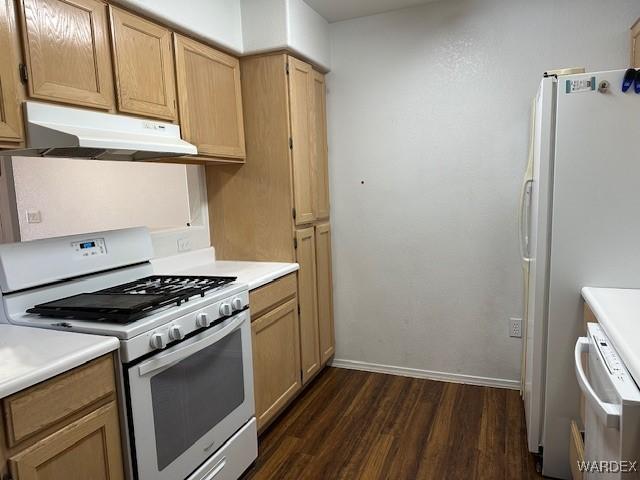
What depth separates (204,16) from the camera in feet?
7.14

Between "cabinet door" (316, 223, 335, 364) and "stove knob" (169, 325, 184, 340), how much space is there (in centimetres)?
143

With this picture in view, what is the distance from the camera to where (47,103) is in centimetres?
151

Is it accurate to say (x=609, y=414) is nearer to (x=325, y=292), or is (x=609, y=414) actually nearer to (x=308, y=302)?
(x=308, y=302)

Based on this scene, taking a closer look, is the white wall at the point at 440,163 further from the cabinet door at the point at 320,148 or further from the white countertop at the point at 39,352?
the white countertop at the point at 39,352

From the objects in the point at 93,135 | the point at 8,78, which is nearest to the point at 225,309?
the point at 93,135

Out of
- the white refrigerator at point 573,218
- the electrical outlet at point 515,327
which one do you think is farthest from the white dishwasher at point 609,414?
the electrical outlet at point 515,327

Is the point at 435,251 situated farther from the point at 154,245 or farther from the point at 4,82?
the point at 4,82

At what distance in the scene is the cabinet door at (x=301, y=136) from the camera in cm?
255

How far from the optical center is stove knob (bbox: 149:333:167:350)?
144 cm

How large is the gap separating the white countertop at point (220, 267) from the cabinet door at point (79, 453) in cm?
90

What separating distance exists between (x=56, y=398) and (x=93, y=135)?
906 mm

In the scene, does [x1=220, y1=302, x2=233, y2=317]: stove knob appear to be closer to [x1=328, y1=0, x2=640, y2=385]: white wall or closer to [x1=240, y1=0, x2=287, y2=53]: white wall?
[x1=328, y1=0, x2=640, y2=385]: white wall

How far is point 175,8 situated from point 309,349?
203 centimetres

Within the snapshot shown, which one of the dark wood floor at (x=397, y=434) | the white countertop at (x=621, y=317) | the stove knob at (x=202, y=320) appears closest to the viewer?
the white countertop at (x=621, y=317)
